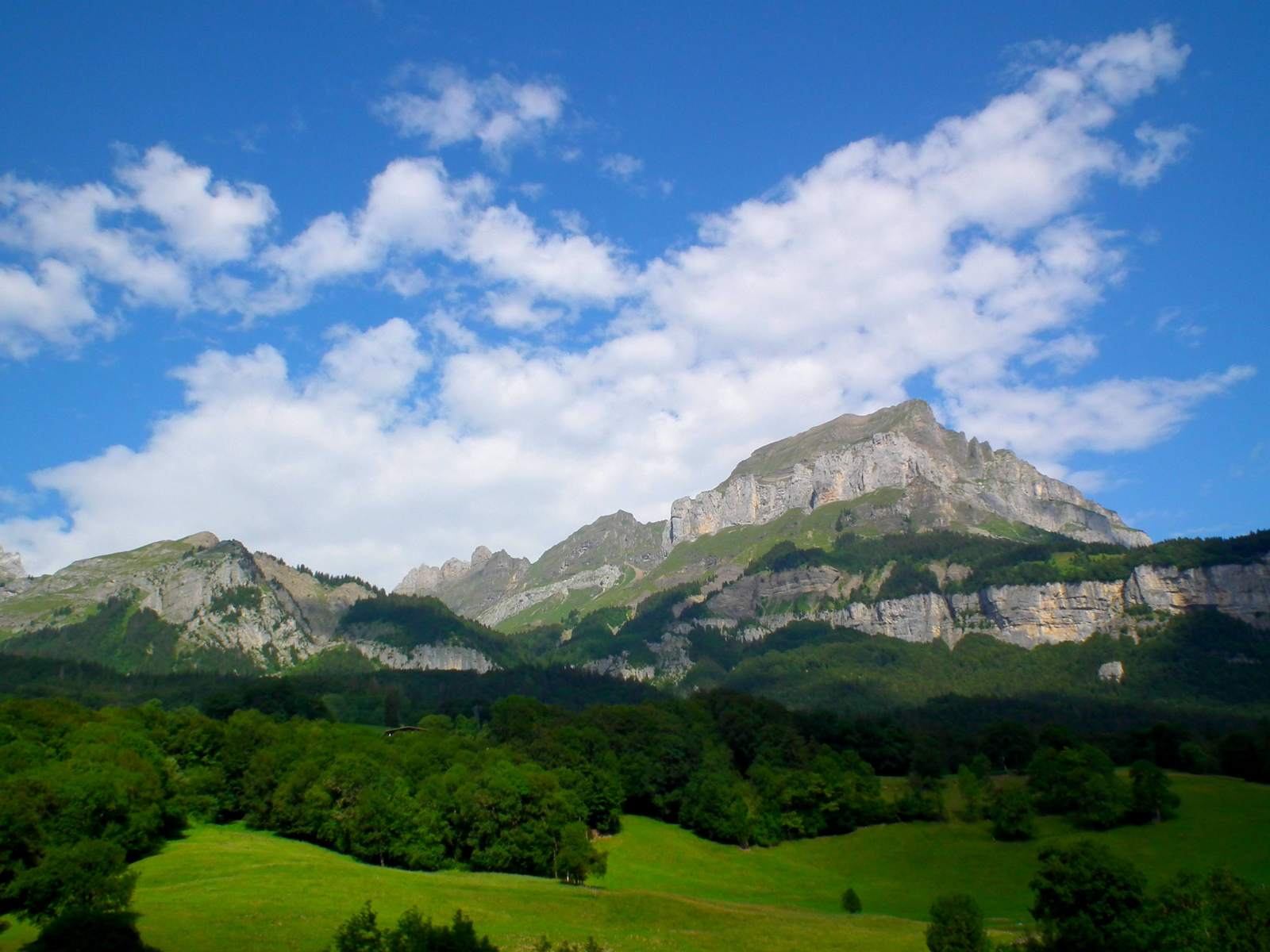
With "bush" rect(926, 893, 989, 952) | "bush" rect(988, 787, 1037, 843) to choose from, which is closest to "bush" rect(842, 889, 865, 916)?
"bush" rect(926, 893, 989, 952)

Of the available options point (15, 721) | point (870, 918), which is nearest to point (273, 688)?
point (15, 721)

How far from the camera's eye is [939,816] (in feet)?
358

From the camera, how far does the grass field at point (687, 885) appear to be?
47.3 metres

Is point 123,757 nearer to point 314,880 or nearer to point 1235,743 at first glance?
point 314,880

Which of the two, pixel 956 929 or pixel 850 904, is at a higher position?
pixel 956 929

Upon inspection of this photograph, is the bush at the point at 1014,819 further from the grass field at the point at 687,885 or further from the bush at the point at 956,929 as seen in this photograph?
the bush at the point at 956,929

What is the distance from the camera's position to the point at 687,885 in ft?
267

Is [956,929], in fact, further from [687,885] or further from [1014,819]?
[1014,819]

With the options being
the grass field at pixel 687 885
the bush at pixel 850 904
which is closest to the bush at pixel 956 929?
the grass field at pixel 687 885

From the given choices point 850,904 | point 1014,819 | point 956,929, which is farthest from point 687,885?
point 956,929

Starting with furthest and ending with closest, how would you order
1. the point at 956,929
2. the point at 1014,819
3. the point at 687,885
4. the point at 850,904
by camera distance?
1. the point at 1014,819
2. the point at 687,885
3. the point at 850,904
4. the point at 956,929

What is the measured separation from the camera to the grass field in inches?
1862

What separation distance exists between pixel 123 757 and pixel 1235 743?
135 meters

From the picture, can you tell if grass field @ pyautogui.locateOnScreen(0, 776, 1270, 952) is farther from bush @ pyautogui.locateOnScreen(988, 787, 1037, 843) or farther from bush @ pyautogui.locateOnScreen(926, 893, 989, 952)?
bush @ pyautogui.locateOnScreen(926, 893, 989, 952)
